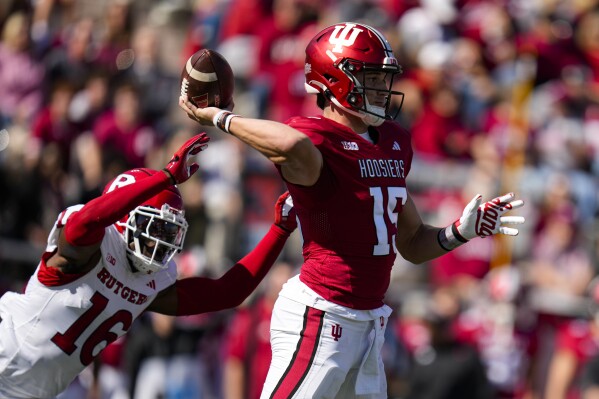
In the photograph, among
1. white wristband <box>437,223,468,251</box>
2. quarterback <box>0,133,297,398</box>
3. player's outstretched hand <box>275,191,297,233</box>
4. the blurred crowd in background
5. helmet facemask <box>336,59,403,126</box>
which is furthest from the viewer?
the blurred crowd in background

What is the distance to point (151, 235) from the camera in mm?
4922

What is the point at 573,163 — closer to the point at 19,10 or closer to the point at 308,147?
the point at 19,10

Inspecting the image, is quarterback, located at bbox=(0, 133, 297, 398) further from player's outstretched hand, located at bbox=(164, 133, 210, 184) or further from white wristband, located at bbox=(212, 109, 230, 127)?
white wristband, located at bbox=(212, 109, 230, 127)

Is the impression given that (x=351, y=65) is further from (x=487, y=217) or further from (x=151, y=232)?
(x=151, y=232)

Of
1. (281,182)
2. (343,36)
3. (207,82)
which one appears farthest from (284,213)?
(281,182)

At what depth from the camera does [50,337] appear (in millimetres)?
4996

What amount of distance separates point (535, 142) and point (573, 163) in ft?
1.38

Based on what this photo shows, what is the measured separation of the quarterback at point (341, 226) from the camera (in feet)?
15.3

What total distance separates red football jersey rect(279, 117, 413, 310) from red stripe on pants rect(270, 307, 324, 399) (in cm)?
→ 11

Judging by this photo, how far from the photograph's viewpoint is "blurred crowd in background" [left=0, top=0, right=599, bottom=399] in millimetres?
8461

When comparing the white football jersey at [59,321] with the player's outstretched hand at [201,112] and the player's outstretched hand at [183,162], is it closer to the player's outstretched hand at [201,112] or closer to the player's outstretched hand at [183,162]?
Result: the player's outstretched hand at [183,162]

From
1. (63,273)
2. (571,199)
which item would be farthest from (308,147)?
(571,199)

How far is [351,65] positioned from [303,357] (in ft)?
3.95

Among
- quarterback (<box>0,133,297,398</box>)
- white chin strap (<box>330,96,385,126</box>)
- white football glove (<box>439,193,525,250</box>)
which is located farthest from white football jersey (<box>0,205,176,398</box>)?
white football glove (<box>439,193,525,250</box>)
